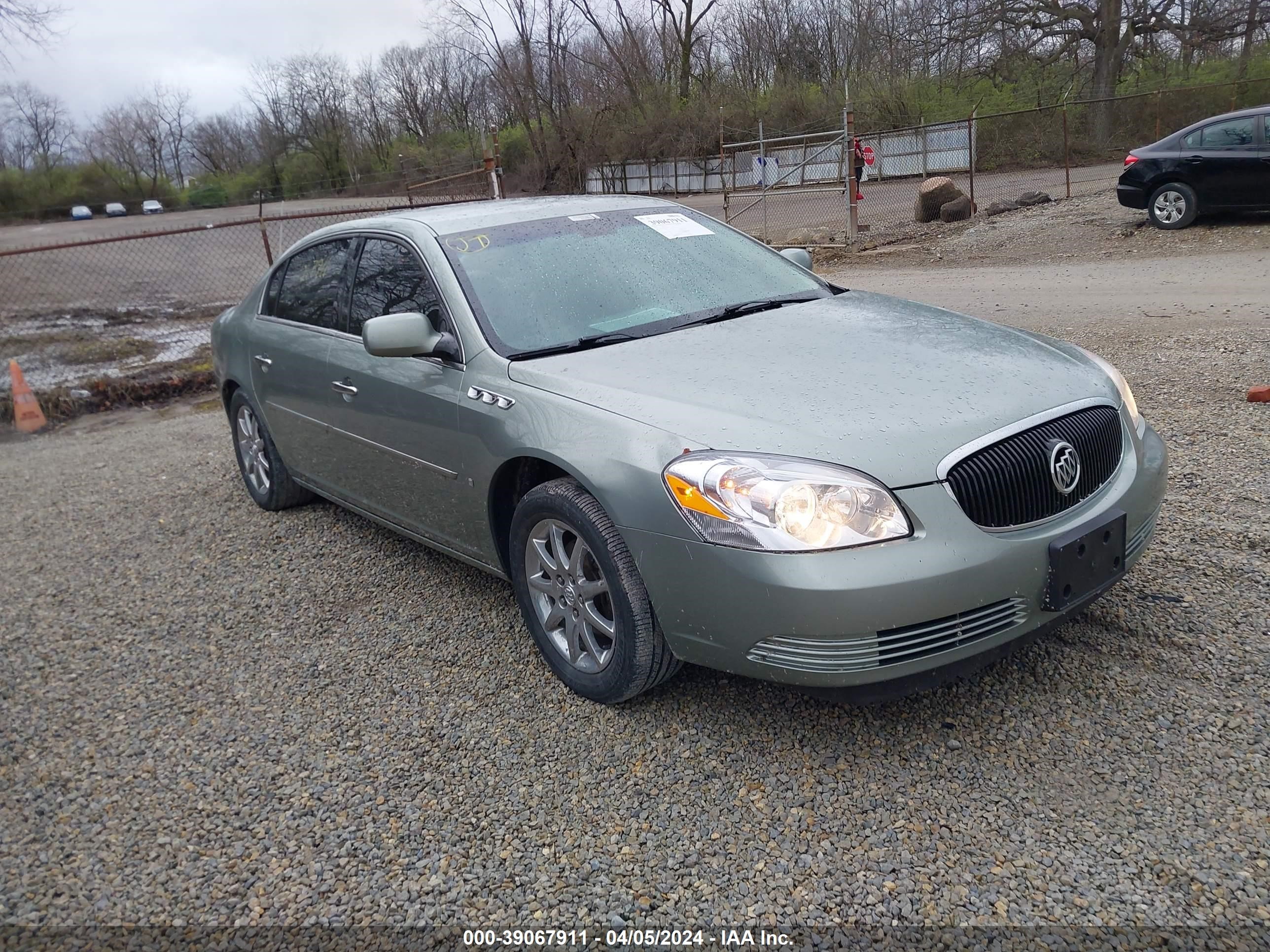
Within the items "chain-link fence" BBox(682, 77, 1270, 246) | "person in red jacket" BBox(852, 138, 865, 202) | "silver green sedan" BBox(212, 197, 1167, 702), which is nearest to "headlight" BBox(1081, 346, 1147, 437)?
"silver green sedan" BBox(212, 197, 1167, 702)

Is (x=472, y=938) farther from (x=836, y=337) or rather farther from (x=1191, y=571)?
(x=1191, y=571)

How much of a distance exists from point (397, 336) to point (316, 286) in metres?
1.51

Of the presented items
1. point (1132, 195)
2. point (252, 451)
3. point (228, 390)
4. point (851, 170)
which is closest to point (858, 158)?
point (851, 170)

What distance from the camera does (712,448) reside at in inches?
109

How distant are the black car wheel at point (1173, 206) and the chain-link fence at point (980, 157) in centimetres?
827

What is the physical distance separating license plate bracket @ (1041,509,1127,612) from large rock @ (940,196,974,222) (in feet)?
A: 56.1

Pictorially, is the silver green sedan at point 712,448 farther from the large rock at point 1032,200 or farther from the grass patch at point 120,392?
the large rock at point 1032,200

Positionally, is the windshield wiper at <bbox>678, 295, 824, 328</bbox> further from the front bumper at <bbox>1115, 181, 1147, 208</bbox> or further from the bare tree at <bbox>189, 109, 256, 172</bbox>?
the bare tree at <bbox>189, 109, 256, 172</bbox>

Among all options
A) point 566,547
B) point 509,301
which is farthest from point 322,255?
point 566,547

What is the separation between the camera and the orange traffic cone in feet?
31.4

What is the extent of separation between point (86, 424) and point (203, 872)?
321 inches

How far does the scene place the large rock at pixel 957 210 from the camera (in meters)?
18.7

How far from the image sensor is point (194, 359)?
11.8m

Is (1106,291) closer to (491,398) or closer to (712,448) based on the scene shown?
(491,398)
